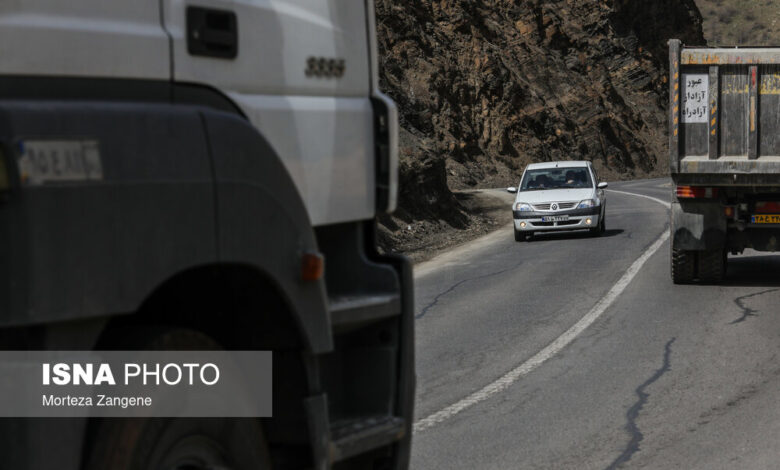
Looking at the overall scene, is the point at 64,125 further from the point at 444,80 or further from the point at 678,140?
the point at 444,80

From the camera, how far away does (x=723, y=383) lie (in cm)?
935

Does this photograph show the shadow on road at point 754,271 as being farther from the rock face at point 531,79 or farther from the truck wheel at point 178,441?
the rock face at point 531,79

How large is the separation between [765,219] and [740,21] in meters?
149

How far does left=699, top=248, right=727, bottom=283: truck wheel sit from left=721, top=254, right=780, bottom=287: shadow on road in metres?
0.24

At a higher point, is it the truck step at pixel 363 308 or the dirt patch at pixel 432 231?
the truck step at pixel 363 308

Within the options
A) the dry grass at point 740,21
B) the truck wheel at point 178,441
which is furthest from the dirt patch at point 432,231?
the dry grass at point 740,21

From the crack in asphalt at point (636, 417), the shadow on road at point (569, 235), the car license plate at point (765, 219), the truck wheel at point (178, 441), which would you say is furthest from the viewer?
the shadow on road at point (569, 235)

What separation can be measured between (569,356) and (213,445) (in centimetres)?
766

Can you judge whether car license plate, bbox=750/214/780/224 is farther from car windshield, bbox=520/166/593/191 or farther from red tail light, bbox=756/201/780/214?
car windshield, bbox=520/166/593/191

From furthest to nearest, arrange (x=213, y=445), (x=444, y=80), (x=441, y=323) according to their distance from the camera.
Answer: (x=444, y=80)
(x=441, y=323)
(x=213, y=445)

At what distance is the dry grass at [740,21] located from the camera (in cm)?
15025

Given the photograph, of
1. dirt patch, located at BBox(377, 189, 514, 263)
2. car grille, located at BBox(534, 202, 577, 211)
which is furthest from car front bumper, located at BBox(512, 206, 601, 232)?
dirt patch, located at BBox(377, 189, 514, 263)

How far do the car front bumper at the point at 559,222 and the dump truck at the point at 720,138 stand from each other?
8.82m

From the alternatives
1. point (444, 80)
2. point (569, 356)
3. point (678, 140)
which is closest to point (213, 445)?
point (569, 356)
